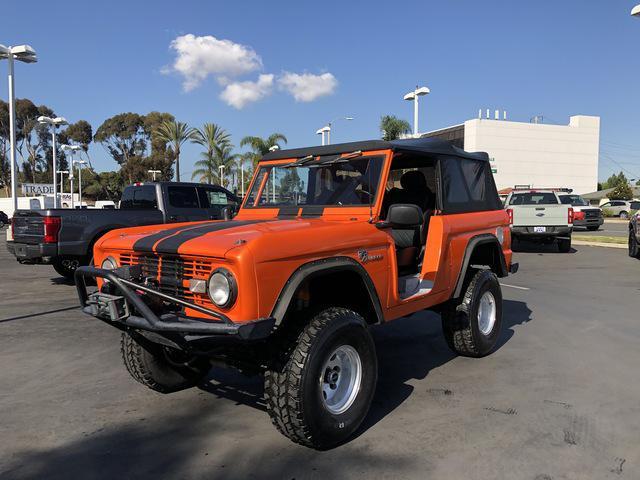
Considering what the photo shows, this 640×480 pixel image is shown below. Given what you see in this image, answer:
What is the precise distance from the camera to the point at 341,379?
11.1 ft

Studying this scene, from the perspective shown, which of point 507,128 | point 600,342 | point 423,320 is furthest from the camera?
point 507,128

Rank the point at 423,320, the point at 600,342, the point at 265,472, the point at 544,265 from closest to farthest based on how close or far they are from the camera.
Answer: the point at 265,472, the point at 600,342, the point at 423,320, the point at 544,265

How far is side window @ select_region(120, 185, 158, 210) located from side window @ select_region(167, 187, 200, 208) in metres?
0.33

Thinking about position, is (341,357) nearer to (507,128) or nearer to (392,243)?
(392,243)

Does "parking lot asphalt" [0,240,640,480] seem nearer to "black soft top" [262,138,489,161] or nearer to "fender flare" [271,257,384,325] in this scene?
"fender flare" [271,257,384,325]

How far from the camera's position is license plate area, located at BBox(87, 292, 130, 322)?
9.94ft

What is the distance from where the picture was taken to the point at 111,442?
10.8 feet

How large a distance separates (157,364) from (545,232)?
13018 millimetres

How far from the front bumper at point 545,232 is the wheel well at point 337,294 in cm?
1225

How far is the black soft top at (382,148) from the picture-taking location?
4148 mm

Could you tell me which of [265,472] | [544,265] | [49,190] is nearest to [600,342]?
[265,472]

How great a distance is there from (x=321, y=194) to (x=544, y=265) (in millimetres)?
9544

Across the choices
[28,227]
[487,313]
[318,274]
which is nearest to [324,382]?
[318,274]

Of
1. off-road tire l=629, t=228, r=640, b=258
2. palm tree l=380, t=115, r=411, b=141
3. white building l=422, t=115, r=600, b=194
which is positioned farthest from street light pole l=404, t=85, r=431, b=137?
white building l=422, t=115, r=600, b=194
